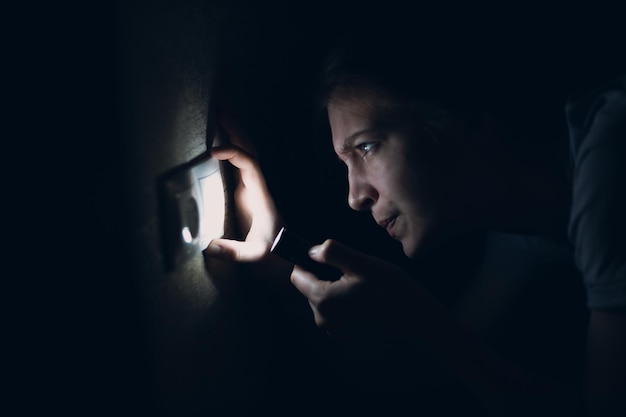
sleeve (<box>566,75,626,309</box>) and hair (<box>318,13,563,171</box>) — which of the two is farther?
hair (<box>318,13,563,171</box>)

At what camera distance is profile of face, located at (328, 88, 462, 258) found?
84 cm

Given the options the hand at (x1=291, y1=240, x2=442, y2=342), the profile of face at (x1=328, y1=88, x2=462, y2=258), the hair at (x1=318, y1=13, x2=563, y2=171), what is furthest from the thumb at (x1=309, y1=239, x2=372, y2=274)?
the hair at (x1=318, y1=13, x2=563, y2=171)

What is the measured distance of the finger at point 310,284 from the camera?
0.84m

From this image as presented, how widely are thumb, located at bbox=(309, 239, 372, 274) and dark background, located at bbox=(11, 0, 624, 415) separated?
0.63 ft

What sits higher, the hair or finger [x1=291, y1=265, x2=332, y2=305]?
the hair

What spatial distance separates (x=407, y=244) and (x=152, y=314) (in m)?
0.48

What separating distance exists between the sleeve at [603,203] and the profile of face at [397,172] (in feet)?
0.71

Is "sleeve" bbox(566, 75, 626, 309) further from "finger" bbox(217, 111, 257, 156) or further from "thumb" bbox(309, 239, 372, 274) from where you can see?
"finger" bbox(217, 111, 257, 156)

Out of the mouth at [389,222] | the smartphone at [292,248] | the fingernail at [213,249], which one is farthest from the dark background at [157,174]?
the mouth at [389,222]

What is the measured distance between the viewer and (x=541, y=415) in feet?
2.57

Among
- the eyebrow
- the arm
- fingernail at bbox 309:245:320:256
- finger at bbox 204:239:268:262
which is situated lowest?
the arm

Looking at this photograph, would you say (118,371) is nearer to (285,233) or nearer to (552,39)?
(285,233)

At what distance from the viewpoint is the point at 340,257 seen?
790mm

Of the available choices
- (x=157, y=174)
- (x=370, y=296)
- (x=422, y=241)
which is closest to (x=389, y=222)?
(x=422, y=241)
